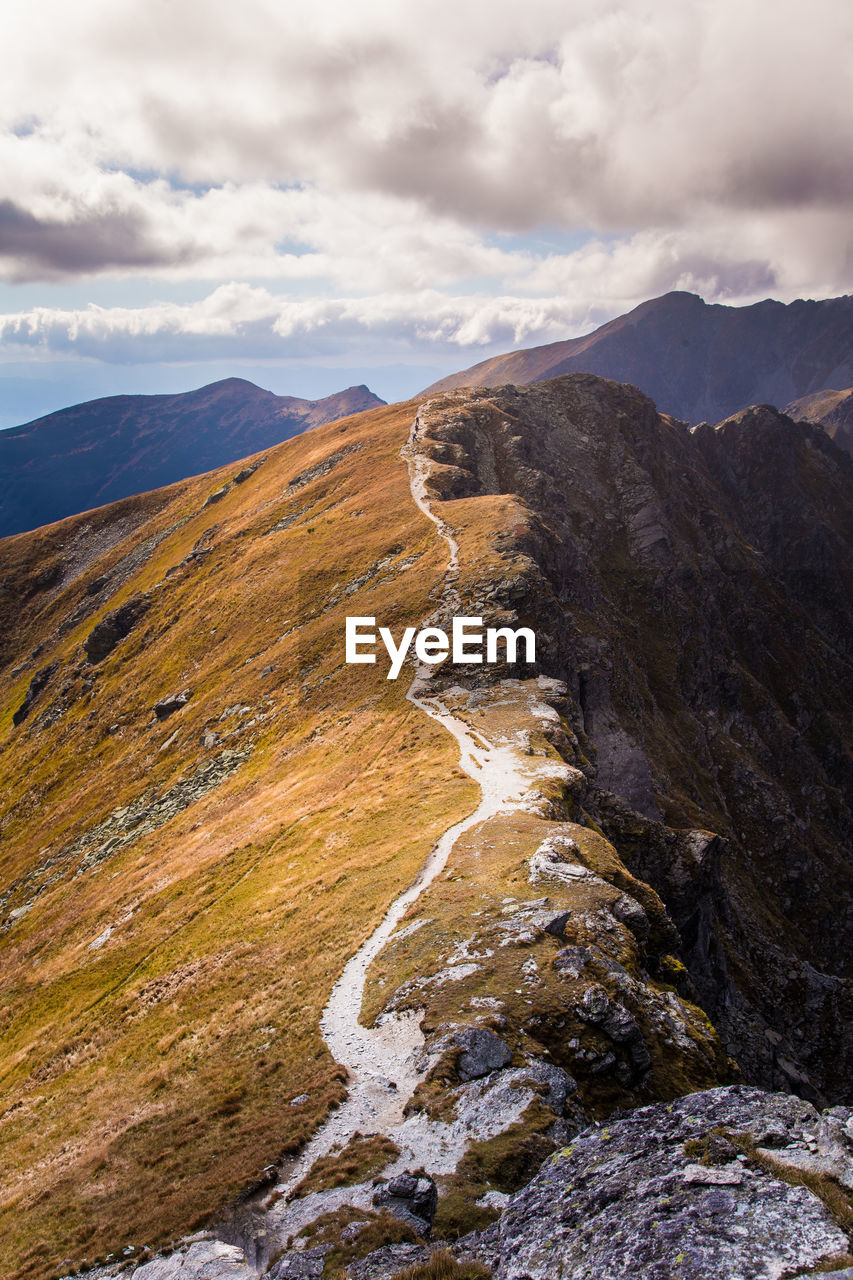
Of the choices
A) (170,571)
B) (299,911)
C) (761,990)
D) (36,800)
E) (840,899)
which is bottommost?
(840,899)

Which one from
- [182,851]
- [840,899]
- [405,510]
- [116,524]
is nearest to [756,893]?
[840,899]

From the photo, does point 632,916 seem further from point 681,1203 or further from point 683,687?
point 683,687

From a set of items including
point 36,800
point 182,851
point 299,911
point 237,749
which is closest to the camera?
point 299,911

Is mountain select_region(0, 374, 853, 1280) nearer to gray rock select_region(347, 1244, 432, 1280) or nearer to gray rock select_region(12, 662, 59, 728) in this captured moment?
gray rock select_region(347, 1244, 432, 1280)

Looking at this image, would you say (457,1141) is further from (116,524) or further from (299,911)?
(116,524)

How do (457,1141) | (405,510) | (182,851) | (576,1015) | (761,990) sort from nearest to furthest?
(457,1141) < (576,1015) < (182,851) < (761,990) < (405,510)

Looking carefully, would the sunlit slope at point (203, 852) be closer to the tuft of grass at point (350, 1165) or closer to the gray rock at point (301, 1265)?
the tuft of grass at point (350, 1165)
